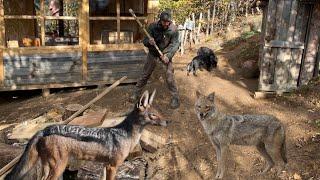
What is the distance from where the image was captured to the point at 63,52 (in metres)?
12.7

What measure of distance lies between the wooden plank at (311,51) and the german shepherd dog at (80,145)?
737 cm

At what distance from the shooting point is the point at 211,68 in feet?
49.9

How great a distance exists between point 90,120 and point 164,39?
299 centimetres

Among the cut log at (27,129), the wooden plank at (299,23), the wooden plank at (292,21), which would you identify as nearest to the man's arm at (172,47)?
the cut log at (27,129)

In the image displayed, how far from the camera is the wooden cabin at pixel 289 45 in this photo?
11.2 meters

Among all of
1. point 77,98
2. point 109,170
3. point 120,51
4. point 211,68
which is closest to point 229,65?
point 211,68

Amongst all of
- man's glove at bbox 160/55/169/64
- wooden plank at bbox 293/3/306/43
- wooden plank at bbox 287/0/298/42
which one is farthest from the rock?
wooden plank at bbox 293/3/306/43

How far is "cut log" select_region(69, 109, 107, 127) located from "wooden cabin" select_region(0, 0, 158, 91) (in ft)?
14.8

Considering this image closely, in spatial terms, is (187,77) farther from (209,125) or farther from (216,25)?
(216,25)

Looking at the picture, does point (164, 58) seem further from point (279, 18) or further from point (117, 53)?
point (117, 53)

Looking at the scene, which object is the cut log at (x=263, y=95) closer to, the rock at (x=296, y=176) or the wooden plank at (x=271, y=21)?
the wooden plank at (x=271, y=21)

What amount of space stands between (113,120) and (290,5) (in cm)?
619

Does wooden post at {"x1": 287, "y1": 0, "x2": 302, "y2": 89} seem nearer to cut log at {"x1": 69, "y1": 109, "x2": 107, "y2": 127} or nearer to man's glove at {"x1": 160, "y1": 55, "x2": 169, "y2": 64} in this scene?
man's glove at {"x1": 160, "y1": 55, "x2": 169, "y2": 64}

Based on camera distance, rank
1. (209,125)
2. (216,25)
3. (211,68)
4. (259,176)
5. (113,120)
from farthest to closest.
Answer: (216,25)
(211,68)
(113,120)
(259,176)
(209,125)
